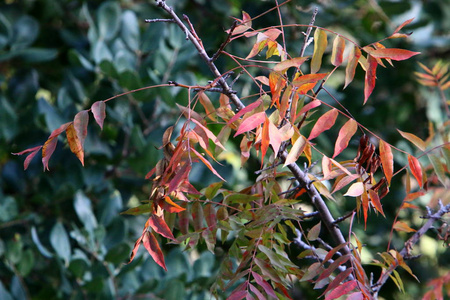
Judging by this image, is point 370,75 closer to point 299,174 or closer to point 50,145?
point 299,174

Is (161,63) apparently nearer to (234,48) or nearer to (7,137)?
(234,48)

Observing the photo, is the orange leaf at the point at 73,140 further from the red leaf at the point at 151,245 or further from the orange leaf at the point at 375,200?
the orange leaf at the point at 375,200

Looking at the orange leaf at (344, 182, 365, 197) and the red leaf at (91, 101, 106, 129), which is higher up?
the red leaf at (91, 101, 106, 129)

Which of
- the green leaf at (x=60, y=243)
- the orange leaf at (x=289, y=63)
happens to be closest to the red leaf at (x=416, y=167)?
the orange leaf at (x=289, y=63)

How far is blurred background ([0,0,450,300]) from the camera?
1.04 m

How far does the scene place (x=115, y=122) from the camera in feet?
3.92

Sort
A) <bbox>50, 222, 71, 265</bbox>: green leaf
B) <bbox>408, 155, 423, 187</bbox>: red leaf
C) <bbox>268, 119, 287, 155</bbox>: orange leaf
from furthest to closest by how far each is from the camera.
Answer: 1. <bbox>50, 222, 71, 265</bbox>: green leaf
2. <bbox>408, 155, 423, 187</bbox>: red leaf
3. <bbox>268, 119, 287, 155</bbox>: orange leaf

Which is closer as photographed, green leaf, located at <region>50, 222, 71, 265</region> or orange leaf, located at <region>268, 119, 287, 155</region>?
orange leaf, located at <region>268, 119, 287, 155</region>

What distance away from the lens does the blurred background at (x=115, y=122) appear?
1037 mm

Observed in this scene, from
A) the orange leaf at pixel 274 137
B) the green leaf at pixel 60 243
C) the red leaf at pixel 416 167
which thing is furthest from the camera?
the green leaf at pixel 60 243

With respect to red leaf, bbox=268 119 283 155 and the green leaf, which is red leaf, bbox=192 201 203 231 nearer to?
red leaf, bbox=268 119 283 155

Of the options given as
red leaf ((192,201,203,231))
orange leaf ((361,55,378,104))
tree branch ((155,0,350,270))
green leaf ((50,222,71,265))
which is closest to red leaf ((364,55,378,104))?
orange leaf ((361,55,378,104))

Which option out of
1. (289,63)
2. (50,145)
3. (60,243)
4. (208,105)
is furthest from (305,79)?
(60,243)

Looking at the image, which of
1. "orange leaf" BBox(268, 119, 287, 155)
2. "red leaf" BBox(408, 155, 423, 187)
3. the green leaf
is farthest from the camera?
the green leaf
